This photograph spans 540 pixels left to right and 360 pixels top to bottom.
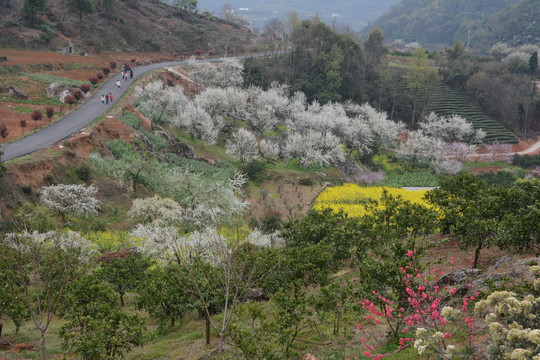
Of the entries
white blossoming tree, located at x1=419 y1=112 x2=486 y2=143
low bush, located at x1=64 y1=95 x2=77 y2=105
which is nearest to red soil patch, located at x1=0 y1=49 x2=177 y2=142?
low bush, located at x1=64 y1=95 x2=77 y2=105

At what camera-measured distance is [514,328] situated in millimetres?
5500

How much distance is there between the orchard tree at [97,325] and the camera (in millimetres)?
9570

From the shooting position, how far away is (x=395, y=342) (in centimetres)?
1034

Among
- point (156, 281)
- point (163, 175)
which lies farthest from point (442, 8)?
point (156, 281)

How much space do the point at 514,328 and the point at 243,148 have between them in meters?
36.7

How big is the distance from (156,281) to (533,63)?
95542 mm

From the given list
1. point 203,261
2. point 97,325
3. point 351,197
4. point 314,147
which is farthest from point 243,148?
point 97,325

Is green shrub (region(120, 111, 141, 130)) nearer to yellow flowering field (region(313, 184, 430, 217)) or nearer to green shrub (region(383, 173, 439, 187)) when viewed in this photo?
yellow flowering field (region(313, 184, 430, 217))

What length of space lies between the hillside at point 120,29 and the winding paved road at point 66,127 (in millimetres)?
18095

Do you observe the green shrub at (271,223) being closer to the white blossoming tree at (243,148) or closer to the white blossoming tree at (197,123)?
the white blossoming tree at (243,148)

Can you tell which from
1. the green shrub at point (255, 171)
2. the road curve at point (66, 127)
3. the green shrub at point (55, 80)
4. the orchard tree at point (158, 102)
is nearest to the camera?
the road curve at point (66, 127)

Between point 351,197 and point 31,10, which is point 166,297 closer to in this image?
point 351,197

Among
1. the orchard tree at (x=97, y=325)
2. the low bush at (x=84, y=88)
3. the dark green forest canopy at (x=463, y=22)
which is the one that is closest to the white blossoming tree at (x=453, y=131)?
the low bush at (x=84, y=88)

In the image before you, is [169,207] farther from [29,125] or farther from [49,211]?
[29,125]
